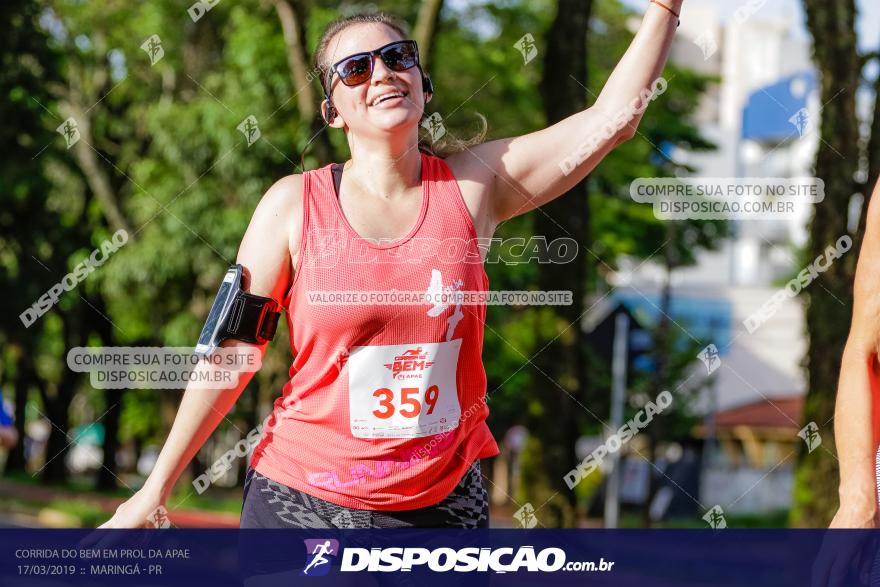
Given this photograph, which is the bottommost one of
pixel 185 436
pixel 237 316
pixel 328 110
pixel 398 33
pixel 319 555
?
pixel 319 555

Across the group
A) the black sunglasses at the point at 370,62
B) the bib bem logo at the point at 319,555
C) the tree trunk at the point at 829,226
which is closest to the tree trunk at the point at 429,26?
the tree trunk at the point at 829,226

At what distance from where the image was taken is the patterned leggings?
2.55 metres

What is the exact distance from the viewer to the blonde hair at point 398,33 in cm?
281

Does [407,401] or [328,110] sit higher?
[328,110]

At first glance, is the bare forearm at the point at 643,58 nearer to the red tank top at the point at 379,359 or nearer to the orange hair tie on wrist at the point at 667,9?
the orange hair tie on wrist at the point at 667,9

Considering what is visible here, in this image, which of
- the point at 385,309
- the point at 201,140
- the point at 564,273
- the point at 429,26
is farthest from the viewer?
the point at 201,140

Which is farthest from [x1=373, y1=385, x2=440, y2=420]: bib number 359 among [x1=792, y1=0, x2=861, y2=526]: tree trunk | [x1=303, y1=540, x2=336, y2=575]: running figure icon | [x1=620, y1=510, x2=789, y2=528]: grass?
[x1=620, y1=510, x2=789, y2=528]: grass

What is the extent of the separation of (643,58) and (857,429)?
2.97 ft

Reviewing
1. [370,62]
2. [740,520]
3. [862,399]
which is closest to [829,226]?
[862,399]

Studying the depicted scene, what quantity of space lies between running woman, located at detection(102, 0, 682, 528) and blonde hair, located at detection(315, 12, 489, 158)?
9 cm

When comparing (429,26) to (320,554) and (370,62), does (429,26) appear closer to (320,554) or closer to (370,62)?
(370,62)

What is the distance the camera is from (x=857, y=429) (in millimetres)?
2674

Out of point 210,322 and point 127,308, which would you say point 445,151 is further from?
point 127,308

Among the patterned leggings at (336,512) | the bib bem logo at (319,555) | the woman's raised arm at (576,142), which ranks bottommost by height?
the bib bem logo at (319,555)
